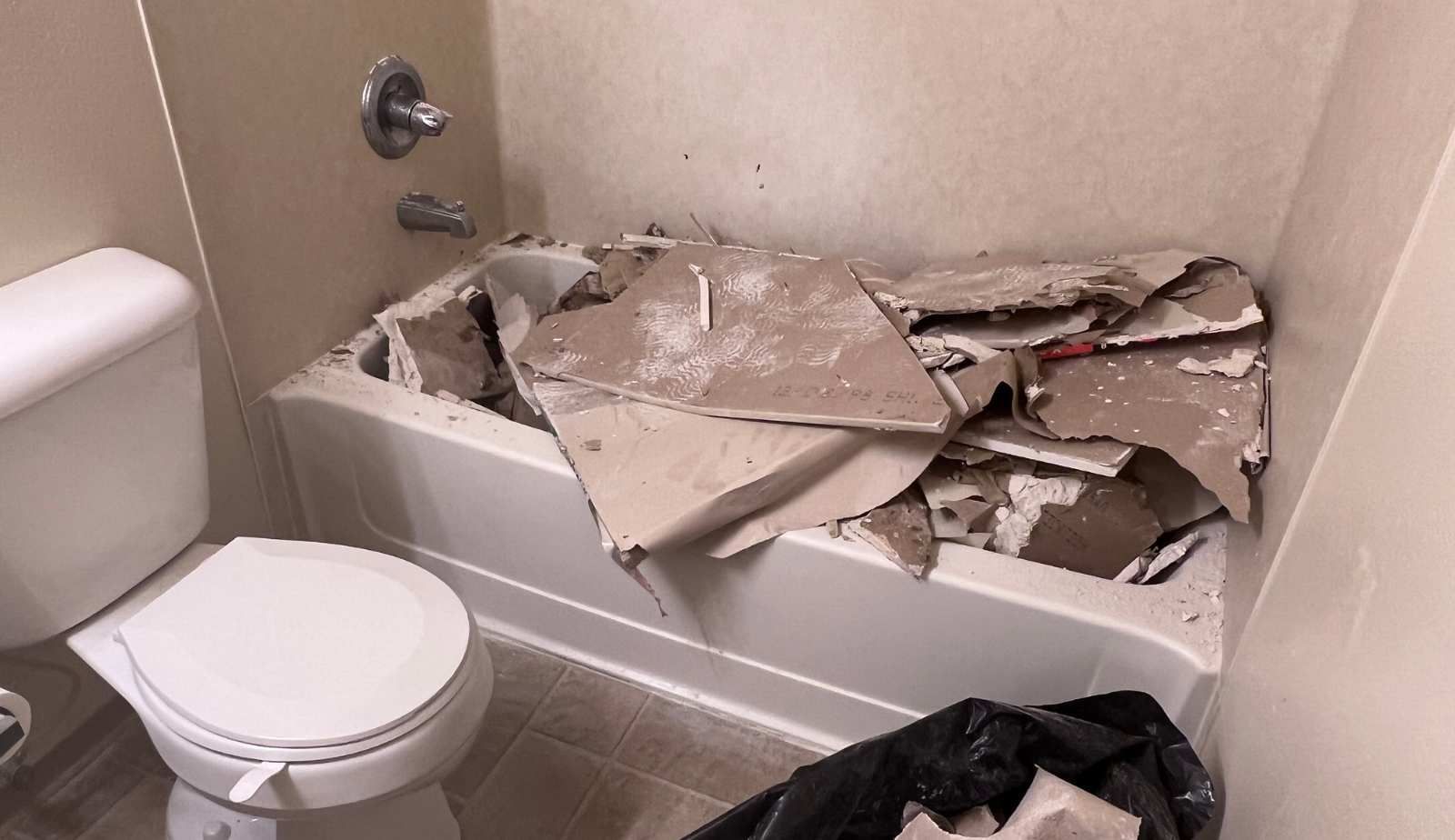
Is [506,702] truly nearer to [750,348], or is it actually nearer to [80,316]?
[750,348]

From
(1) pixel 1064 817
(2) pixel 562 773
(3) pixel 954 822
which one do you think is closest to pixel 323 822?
(2) pixel 562 773

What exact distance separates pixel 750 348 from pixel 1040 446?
45cm

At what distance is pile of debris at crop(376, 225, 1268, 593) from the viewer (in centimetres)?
128

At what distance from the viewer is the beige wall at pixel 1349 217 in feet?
2.83

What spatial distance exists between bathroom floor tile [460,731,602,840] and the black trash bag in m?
0.43

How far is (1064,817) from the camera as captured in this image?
1.03 metres

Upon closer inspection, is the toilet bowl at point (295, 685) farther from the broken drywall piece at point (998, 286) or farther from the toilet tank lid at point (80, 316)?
the broken drywall piece at point (998, 286)

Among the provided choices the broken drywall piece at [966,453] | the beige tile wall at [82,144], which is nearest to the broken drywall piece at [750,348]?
the broken drywall piece at [966,453]

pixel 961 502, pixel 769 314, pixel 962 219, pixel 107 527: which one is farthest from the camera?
pixel 962 219

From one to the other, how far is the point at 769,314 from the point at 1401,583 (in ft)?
3.34

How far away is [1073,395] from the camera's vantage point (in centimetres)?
135

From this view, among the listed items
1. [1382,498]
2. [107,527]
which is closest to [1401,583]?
[1382,498]

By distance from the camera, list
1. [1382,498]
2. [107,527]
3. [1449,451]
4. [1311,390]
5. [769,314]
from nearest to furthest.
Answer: [1449,451]
[1382,498]
[1311,390]
[107,527]
[769,314]

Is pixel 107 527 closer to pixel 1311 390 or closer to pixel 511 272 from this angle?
pixel 511 272
